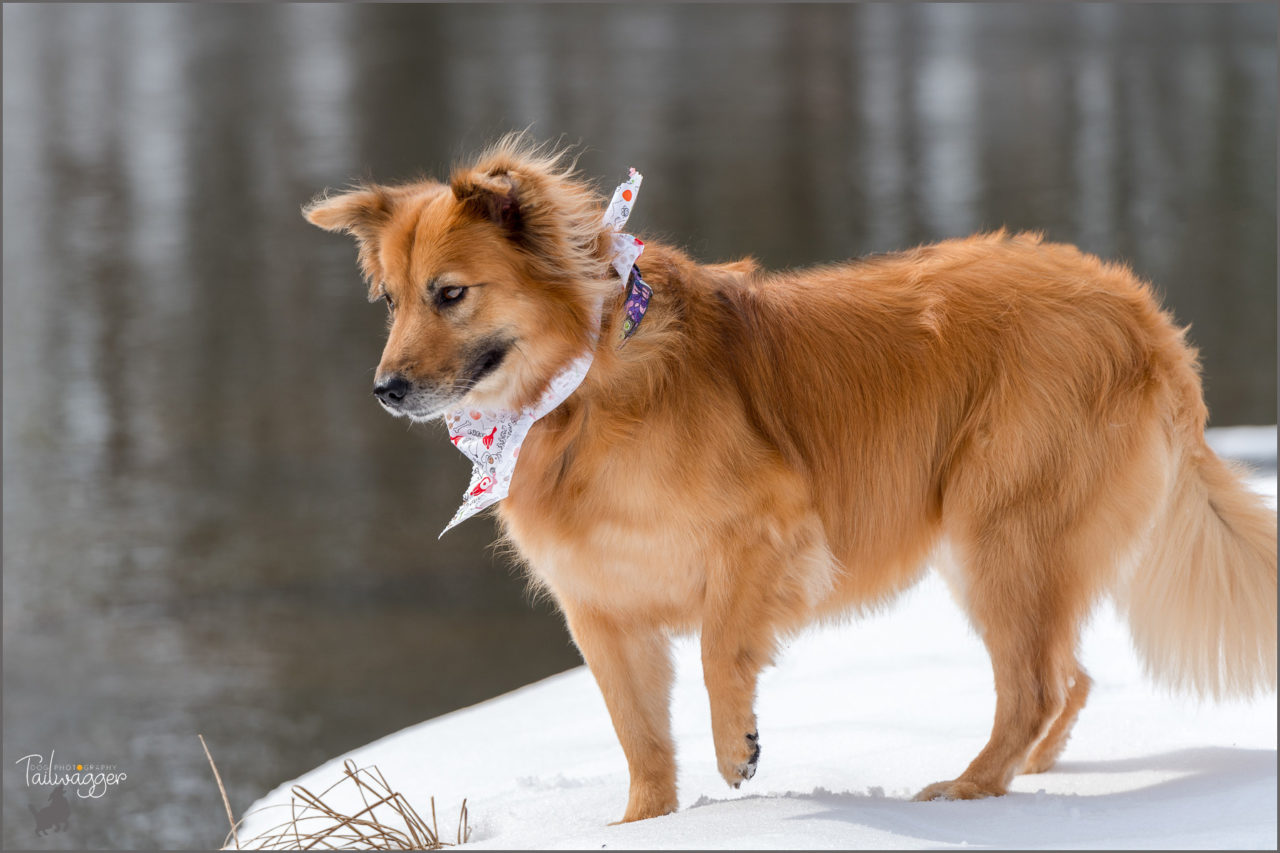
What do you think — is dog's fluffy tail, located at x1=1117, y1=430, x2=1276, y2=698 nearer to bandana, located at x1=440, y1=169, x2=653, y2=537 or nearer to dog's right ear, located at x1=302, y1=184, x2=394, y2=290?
bandana, located at x1=440, y1=169, x2=653, y2=537

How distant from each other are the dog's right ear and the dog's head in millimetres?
118

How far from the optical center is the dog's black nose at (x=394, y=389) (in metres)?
3.15

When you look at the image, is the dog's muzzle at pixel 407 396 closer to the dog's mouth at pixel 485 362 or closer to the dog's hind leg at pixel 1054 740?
the dog's mouth at pixel 485 362

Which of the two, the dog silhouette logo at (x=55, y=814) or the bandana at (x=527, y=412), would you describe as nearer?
the bandana at (x=527, y=412)

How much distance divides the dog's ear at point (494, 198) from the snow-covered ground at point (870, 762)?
155cm

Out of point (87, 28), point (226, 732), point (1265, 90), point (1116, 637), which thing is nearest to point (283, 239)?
point (226, 732)

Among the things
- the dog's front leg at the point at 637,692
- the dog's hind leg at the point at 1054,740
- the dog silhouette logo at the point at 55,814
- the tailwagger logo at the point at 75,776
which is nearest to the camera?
the dog's front leg at the point at 637,692

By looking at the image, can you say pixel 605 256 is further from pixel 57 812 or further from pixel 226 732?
pixel 226 732

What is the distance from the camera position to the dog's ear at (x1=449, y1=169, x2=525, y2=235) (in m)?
3.23

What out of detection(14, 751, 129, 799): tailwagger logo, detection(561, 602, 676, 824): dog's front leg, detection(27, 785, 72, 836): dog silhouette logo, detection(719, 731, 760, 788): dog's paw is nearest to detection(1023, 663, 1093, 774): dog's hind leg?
detection(719, 731, 760, 788): dog's paw

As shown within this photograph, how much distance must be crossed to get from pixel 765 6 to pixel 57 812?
1655 inches

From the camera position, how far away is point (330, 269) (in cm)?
1506

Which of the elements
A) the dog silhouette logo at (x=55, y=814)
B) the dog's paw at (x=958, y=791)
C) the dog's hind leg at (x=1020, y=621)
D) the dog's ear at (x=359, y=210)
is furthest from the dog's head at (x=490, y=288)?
the dog silhouette logo at (x=55, y=814)

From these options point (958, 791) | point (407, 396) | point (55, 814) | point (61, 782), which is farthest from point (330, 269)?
point (958, 791)
